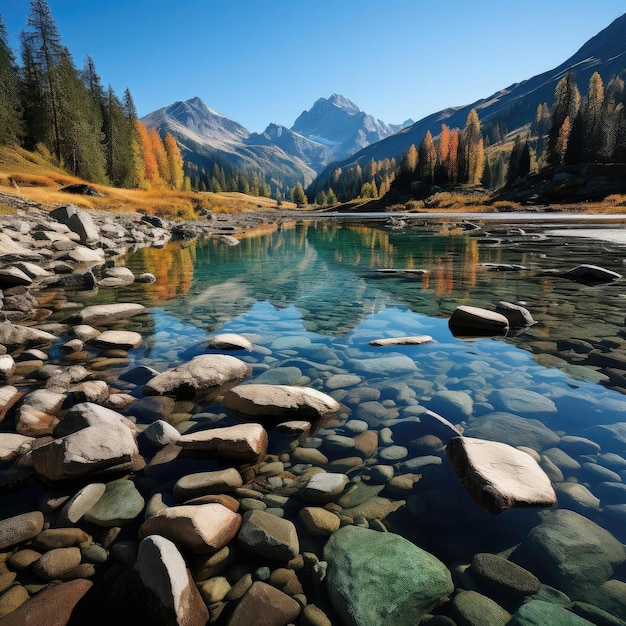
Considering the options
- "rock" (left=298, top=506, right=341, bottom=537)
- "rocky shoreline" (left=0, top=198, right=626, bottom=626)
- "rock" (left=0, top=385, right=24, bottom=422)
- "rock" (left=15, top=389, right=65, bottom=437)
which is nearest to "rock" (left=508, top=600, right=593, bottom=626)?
"rocky shoreline" (left=0, top=198, right=626, bottom=626)

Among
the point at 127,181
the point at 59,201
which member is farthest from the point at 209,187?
the point at 59,201

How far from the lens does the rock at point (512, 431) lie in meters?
4.27

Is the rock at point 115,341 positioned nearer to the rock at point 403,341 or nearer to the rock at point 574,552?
the rock at point 403,341

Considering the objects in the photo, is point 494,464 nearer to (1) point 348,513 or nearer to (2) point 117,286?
(1) point 348,513

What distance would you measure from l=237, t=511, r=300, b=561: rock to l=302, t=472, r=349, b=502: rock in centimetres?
37

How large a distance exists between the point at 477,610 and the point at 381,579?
60 centimetres

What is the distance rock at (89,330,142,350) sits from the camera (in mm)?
7414

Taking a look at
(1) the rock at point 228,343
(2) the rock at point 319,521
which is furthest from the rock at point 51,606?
(1) the rock at point 228,343

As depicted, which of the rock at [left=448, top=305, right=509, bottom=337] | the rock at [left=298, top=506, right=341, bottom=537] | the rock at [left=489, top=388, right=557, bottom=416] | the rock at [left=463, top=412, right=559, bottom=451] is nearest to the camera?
the rock at [left=298, top=506, right=341, bottom=537]

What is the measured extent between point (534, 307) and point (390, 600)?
30.2 feet

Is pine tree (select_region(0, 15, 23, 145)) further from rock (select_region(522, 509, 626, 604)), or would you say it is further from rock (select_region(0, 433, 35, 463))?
rock (select_region(522, 509, 626, 604))

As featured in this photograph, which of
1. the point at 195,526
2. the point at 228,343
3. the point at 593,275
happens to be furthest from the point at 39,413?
the point at 593,275

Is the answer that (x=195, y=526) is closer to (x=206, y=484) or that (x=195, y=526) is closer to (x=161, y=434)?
(x=206, y=484)

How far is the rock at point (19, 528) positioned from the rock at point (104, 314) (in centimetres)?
659
